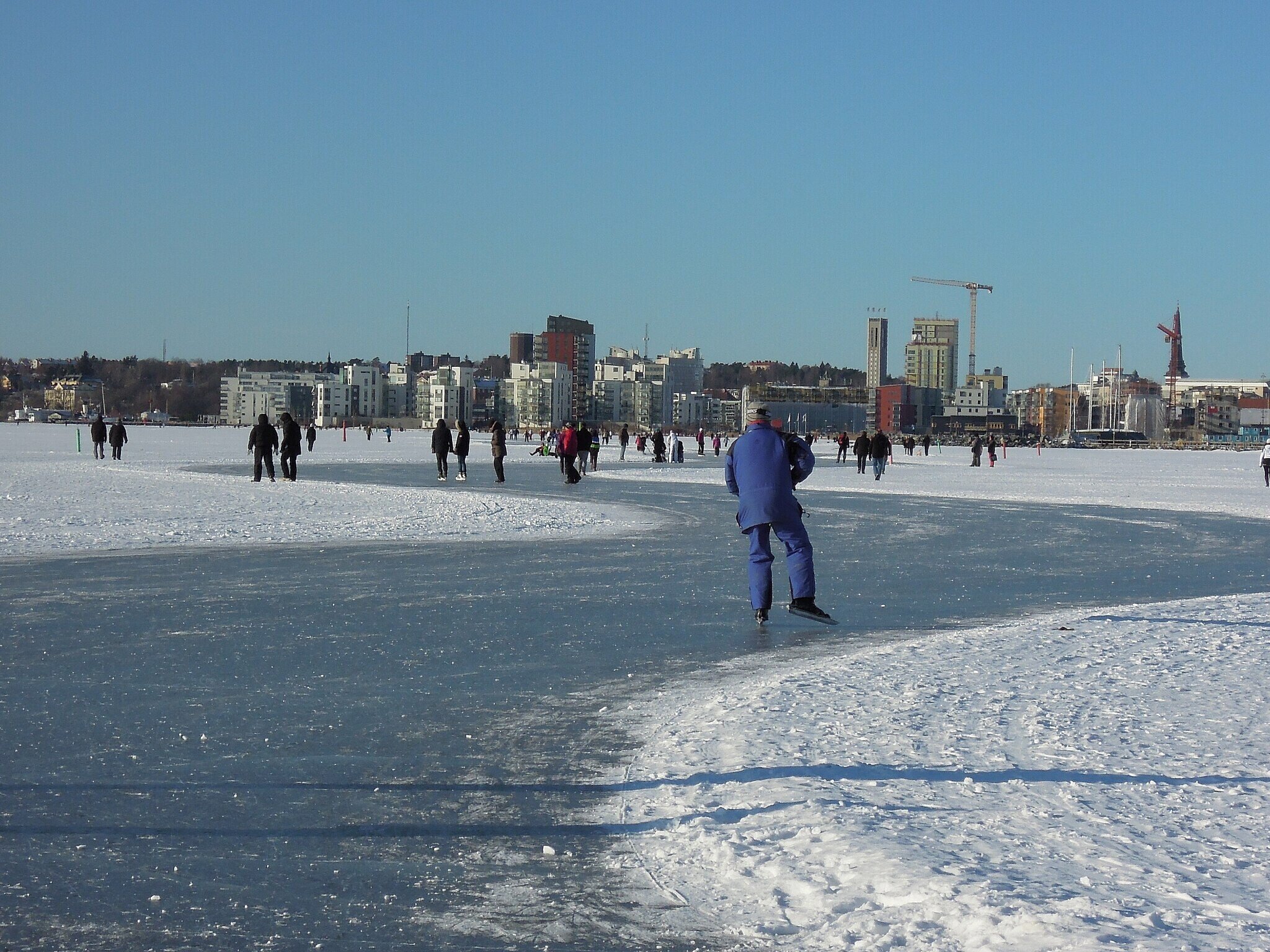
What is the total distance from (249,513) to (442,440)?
10400 millimetres

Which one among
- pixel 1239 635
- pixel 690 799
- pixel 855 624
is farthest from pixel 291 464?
pixel 690 799

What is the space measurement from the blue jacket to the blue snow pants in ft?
0.26

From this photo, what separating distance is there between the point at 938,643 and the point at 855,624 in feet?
4.01

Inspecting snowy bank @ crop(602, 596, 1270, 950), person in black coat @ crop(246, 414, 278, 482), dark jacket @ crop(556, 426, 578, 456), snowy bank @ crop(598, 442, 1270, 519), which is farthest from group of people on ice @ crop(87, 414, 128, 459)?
snowy bank @ crop(602, 596, 1270, 950)

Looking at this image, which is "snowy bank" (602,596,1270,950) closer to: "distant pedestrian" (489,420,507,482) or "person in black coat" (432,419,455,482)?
Result: "distant pedestrian" (489,420,507,482)

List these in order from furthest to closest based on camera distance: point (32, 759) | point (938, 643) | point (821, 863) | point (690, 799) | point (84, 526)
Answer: point (84, 526)
point (938, 643)
point (32, 759)
point (690, 799)
point (821, 863)

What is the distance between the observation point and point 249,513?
18.3 metres

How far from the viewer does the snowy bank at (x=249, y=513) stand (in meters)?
15.1

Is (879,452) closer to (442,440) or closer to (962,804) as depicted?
(442,440)

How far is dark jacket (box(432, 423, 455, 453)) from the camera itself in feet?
92.7

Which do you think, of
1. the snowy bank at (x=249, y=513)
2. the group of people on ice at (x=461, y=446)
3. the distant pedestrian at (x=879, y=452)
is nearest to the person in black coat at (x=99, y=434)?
the snowy bank at (x=249, y=513)

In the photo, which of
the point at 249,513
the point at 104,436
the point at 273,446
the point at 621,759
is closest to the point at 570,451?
the point at 273,446

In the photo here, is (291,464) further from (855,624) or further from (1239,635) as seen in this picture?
(1239,635)

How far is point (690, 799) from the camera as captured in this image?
4.50 meters
